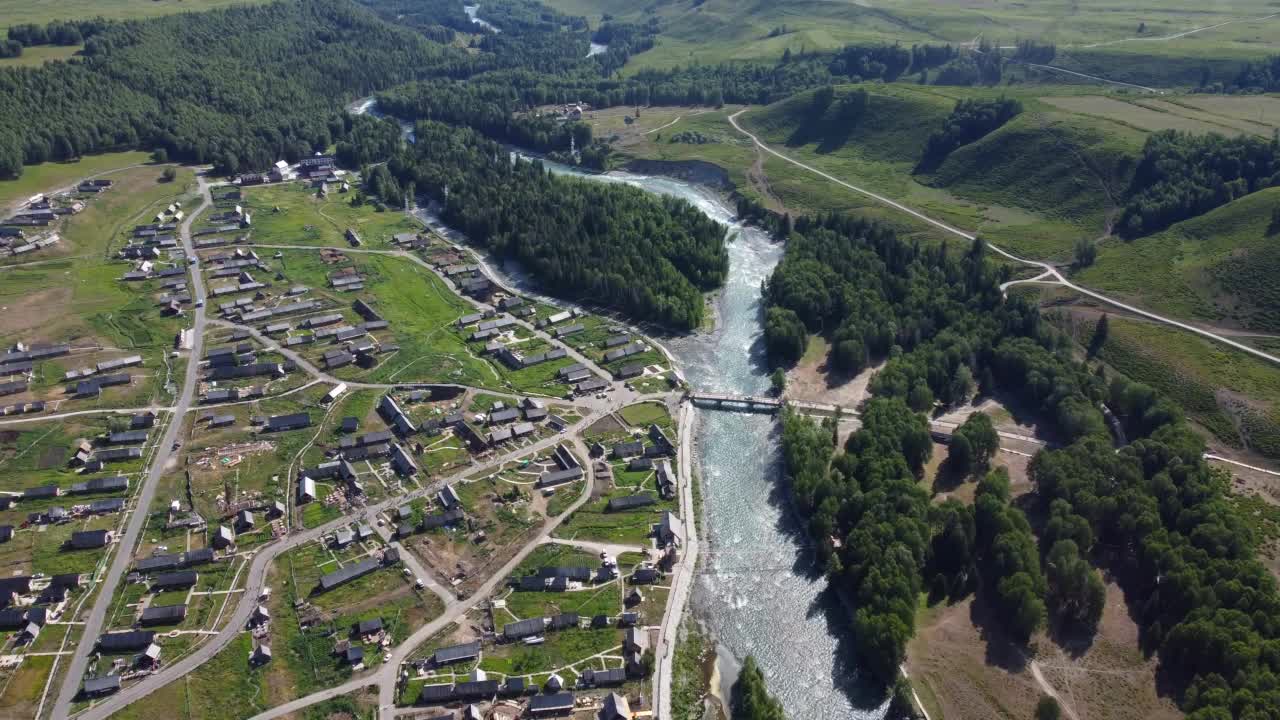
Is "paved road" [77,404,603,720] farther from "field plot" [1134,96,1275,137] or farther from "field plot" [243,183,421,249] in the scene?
"field plot" [1134,96,1275,137]

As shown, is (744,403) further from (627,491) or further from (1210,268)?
(1210,268)

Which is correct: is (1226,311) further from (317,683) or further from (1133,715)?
(317,683)

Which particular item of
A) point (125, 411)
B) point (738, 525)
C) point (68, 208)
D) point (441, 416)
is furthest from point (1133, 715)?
point (68, 208)

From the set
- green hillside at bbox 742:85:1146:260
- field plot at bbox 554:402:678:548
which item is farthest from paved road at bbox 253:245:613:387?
green hillside at bbox 742:85:1146:260

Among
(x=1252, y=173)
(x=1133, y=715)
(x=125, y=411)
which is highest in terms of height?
(x=1252, y=173)

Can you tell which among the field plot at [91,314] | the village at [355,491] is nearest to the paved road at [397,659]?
the village at [355,491]

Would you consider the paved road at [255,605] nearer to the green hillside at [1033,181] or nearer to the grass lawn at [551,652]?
the grass lawn at [551,652]
